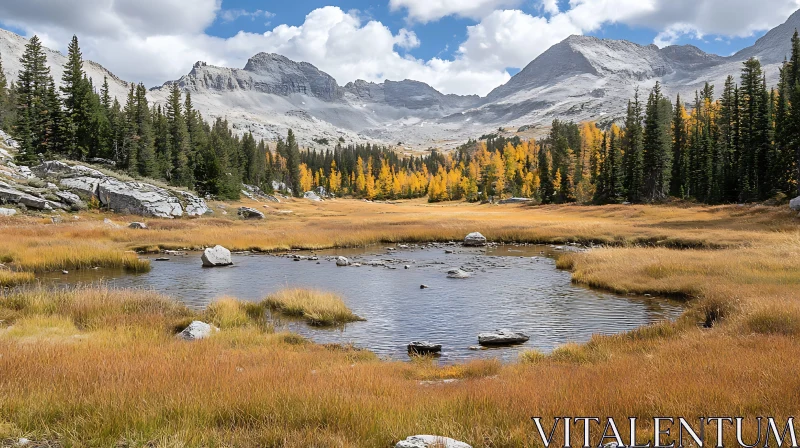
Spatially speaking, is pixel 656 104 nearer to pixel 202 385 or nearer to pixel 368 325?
pixel 368 325

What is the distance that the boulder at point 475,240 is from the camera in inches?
1788

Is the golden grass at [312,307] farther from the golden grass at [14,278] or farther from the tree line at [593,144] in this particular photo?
the tree line at [593,144]

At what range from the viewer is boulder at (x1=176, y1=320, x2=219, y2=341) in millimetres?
13229

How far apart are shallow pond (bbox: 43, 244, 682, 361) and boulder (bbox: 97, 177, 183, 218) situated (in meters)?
27.9

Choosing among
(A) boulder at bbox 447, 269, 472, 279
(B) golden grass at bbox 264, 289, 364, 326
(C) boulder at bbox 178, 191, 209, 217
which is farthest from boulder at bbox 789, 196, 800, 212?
(C) boulder at bbox 178, 191, 209, 217

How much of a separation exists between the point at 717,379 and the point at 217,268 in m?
28.7

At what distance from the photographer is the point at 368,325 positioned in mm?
17672

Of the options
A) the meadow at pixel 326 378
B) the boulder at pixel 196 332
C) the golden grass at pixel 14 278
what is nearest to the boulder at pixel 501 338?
the meadow at pixel 326 378

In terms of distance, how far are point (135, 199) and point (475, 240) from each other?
137 ft

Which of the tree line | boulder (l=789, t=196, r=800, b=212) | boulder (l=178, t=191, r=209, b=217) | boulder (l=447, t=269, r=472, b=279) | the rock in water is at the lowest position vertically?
boulder (l=447, t=269, r=472, b=279)

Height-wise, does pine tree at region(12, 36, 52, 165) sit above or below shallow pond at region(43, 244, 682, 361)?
above

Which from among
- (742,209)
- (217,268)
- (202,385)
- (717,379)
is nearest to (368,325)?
(202,385)

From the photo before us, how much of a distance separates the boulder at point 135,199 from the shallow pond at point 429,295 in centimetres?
2794

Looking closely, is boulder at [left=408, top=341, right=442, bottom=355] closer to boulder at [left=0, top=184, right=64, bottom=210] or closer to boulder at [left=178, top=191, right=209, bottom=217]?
boulder at [left=0, top=184, right=64, bottom=210]
